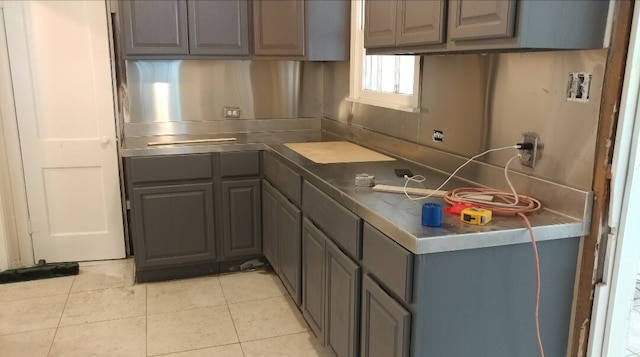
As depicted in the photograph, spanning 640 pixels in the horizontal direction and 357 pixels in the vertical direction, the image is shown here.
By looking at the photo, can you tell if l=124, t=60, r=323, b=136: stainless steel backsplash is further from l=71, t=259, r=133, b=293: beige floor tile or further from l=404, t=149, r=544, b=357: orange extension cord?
l=404, t=149, r=544, b=357: orange extension cord

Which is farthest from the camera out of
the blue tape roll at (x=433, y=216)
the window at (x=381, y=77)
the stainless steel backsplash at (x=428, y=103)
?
the window at (x=381, y=77)

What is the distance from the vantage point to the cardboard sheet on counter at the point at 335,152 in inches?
109

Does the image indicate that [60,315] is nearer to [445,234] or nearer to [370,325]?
[370,325]

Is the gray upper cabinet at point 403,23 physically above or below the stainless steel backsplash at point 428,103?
above

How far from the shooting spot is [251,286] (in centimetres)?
332

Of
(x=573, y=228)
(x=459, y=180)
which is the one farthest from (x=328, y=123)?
(x=573, y=228)

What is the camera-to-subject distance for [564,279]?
1732mm

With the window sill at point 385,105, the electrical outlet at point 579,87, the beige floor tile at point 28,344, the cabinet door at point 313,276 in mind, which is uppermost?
the electrical outlet at point 579,87

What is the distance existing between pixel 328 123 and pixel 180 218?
4.03ft

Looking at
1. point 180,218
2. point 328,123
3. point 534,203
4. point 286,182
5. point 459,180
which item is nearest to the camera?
point 534,203

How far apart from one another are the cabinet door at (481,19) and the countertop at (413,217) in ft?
1.92

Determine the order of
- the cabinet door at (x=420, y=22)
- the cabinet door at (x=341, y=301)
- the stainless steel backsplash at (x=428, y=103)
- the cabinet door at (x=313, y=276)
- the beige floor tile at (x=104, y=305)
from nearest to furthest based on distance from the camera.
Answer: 1. the stainless steel backsplash at (x=428, y=103)
2. the cabinet door at (x=420, y=22)
3. the cabinet door at (x=341, y=301)
4. the cabinet door at (x=313, y=276)
5. the beige floor tile at (x=104, y=305)

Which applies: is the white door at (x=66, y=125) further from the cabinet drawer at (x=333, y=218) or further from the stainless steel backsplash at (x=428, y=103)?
the cabinet drawer at (x=333, y=218)

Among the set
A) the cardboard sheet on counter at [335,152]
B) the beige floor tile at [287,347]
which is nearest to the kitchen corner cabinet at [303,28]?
the cardboard sheet on counter at [335,152]
